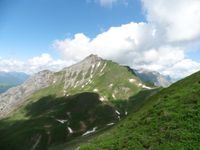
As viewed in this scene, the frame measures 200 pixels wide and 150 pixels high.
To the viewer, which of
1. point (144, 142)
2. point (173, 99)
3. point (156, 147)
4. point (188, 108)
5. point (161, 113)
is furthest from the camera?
point (173, 99)

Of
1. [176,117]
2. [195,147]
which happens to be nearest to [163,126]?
[176,117]

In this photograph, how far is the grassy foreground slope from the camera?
122 ft

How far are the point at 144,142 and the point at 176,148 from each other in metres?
5.88

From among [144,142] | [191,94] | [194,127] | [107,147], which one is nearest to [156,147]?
[144,142]

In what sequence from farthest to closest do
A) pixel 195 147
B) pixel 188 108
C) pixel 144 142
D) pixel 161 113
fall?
pixel 161 113 → pixel 188 108 → pixel 144 142 → pixel 195 147

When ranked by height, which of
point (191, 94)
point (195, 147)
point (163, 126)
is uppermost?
point (191, 94)

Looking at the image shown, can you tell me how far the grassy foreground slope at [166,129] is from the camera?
37.2 metres

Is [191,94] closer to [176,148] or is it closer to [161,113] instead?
[161,113]

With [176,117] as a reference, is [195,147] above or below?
below

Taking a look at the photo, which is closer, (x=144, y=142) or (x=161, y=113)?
(x=144, y=142)

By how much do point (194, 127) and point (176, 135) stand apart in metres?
2.66

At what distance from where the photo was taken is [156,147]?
37719 mm

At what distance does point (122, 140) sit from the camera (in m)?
44.6

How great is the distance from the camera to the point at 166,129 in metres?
41.0
